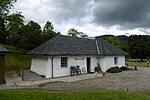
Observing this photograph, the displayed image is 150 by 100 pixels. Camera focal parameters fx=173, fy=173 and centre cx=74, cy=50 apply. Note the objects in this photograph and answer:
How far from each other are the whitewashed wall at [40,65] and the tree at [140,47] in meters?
42.1

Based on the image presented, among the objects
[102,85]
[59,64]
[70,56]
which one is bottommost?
[102,85]

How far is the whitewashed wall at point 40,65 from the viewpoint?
70.0ft

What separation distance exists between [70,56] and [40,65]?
415 cm

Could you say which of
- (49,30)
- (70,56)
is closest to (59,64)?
(70,56)

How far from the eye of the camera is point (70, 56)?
2255 cm

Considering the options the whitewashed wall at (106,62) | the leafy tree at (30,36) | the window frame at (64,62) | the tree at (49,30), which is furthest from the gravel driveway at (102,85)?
the tree at (49,30)

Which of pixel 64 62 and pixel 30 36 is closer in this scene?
pixel 64 62

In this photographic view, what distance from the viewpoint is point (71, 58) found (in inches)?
893

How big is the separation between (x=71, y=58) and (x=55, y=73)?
10.3ft

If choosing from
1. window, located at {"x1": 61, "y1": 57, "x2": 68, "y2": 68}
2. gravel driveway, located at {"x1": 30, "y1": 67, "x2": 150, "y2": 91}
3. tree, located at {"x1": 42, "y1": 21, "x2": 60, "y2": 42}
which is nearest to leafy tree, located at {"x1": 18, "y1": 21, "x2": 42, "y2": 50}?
tree, located at {"x1": 42, "y1": 21, "x2": 60, "y2": 42}

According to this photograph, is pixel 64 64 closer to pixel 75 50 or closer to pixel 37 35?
pixel 75 50

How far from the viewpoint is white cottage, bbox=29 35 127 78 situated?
2092cm

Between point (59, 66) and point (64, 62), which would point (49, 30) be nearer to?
point (64, 62)

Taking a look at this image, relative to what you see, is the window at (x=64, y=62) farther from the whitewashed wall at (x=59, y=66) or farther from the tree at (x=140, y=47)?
the tree at (x=140, y=47)
